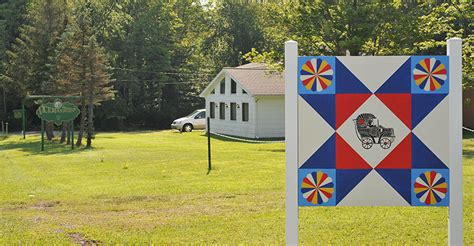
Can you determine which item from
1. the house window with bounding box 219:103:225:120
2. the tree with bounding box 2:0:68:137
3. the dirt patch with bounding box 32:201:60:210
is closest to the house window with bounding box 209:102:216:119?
the house window with bounding box 219:103:225:120

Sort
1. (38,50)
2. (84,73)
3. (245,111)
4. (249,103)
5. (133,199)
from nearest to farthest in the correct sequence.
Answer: (133,199)
(84,73)
(38,50)
(249,103)
(245,111)

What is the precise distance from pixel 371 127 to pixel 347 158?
297mm

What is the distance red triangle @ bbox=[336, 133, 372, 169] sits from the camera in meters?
4.96

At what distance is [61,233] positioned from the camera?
8.00 meters

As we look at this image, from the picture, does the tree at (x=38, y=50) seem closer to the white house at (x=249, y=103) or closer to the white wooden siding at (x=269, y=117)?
the white house at (x=249, y=103)

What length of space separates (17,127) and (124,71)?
860 centimetres

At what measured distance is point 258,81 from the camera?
34.0 m

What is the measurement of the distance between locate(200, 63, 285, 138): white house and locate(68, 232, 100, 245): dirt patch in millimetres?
22136

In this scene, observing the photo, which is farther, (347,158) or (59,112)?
(59,112)

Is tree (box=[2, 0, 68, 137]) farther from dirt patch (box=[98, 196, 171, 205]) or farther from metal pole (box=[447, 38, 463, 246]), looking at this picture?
metal pole (box=[447, 38, 463, 246])

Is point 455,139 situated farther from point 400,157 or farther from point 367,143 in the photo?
point 367,143

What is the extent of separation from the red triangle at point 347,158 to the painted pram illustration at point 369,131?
0.10m

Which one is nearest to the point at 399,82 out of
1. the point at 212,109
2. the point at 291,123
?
the point at 291,123

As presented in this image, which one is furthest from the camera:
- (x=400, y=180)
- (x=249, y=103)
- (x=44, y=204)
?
(x=249, y=103)
